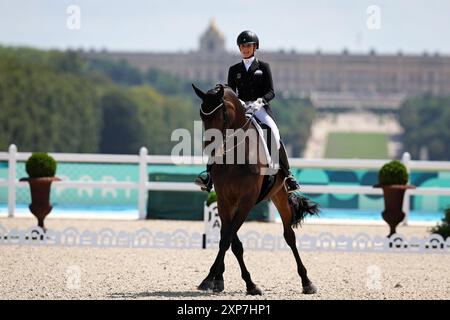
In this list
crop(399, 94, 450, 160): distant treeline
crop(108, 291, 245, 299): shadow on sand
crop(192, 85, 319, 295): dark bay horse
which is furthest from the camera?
crop(399, 94, 450, 160): distant treeline

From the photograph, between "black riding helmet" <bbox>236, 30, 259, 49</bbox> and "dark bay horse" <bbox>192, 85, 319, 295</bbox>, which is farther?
"black riding helmet" <bbox>236, 30, 259, 49</bbox>

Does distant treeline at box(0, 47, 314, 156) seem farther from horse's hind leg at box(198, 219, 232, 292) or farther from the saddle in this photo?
horse's hind leg at box(198, 219, 232, 292)

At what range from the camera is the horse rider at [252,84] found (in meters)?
12.1

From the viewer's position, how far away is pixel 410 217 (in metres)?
25.0

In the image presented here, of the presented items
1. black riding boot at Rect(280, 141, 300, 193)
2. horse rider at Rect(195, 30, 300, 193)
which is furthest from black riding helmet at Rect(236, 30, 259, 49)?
black riding boot at Rect(280, 141, 300, 193)

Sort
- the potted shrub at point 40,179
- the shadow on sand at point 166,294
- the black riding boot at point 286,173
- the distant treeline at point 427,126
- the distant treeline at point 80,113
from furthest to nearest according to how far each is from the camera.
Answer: the distant treeline at point 427,126 < the distant treeline at point 80,113 < the potted shrub at point 40,179 < the black riding boot at point 286,173 < the shadow on sand at point 166,294

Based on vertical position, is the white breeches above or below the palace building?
below

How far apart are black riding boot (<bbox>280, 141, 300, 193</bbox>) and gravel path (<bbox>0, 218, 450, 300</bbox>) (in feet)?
3.37

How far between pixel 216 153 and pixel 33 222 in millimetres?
10170

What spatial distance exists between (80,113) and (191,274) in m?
60.7

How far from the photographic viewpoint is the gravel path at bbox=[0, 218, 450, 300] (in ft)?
39.3

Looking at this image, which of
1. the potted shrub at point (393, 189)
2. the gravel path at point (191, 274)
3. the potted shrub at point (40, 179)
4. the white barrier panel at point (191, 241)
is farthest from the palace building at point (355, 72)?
the gravel path at point (191, 274)

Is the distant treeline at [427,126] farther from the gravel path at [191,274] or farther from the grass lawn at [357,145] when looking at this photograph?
the gravel path at [191,274]

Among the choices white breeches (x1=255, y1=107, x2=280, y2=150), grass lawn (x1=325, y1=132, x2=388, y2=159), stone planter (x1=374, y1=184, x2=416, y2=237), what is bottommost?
stone planter (x1=374, y1=184, x2=416, y2=237)
